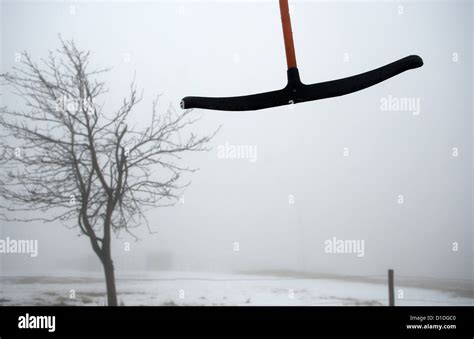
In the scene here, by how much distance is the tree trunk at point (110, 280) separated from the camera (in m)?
2.30

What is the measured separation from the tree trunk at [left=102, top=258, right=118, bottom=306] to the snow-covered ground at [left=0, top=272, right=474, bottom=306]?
0.03 meters

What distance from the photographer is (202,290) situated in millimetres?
2266

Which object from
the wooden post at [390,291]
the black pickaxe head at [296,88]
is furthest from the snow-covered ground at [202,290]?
the black pickaxe head at [296,88]

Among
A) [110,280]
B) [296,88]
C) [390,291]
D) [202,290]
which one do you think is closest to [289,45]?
[296,88]

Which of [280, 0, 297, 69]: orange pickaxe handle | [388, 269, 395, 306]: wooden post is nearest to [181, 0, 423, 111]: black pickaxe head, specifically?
[280, 0, 297, 69]: orange pickaxe handle

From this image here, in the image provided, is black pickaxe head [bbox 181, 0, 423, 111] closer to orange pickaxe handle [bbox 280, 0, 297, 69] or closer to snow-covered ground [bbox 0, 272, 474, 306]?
orange pickaxe handle [bbox 280, 0, 297, 69]

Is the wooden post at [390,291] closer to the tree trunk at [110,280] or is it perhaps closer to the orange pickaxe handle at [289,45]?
the tree trunk at [110,280]

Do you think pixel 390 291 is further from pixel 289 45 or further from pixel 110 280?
pixel 289 45

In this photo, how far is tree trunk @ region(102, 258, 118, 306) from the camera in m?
2.30

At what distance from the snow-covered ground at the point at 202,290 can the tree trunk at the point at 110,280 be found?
0.03 metres

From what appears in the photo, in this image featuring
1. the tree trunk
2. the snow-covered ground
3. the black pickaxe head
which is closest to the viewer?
the black pickaxe head

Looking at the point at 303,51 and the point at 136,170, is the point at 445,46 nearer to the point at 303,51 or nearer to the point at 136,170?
the point at 303,51
